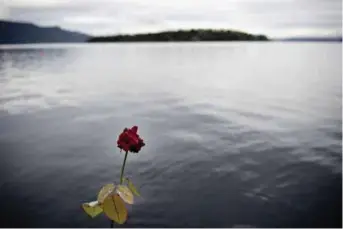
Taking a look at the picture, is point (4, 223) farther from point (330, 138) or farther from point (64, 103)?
point (64, 103)

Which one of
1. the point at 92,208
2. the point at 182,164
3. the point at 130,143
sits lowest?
the point at 182,164

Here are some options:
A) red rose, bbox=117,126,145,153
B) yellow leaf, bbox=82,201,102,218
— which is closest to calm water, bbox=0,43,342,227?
yellow leaf, bbox=82,201,102,218

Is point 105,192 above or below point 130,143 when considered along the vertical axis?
below

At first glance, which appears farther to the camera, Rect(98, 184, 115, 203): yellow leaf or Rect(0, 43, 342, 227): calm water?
Rect(0, 43, 342, 227): calm water

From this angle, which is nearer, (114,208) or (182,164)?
(114,208)

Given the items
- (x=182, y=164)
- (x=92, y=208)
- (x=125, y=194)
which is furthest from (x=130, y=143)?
(x=182, y=164)

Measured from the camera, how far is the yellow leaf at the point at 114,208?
1675 mm

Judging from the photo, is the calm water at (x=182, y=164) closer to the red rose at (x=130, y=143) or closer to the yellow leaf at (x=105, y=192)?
the yellow leaf at (x=105, y=192)

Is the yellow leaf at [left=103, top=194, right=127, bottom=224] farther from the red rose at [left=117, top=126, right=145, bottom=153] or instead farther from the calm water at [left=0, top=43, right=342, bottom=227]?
the calm water at [left=0, top=43, right=342, bottom=227]

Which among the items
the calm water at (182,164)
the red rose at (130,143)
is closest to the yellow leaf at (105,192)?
the red rose at (130,143)

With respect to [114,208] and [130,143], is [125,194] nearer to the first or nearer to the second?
[114,208]

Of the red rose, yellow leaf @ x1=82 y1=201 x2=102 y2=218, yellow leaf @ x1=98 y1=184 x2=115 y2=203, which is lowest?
yellow leaf @ x1=82 y1=201 x2=102 y2=218

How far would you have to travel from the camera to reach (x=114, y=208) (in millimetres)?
1680

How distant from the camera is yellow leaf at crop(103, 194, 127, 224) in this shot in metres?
1.67
